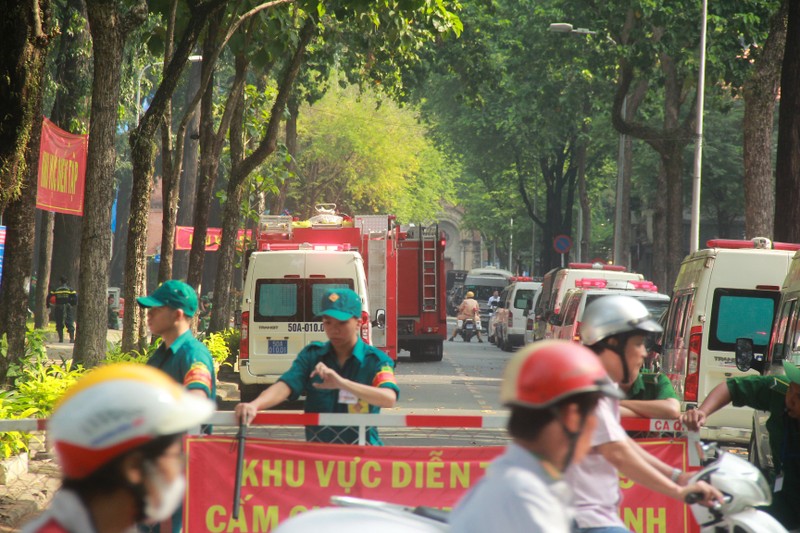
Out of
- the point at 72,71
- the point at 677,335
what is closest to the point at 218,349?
the point at 677,335

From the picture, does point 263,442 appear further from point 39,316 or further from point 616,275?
point 39,316

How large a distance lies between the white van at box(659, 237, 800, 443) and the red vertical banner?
28.1 ft

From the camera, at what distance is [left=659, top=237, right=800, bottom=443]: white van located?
531 inches

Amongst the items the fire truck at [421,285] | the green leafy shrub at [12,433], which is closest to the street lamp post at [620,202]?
the fire truck at [421,285]

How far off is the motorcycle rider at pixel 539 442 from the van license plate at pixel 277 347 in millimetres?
15581

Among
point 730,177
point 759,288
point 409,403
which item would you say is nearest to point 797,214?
point 759,288

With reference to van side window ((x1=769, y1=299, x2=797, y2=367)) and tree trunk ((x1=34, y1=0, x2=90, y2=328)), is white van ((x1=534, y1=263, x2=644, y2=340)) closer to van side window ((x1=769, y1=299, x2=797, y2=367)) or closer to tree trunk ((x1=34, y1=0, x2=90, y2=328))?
tree trunk ((x1=34, y1=0, x2=90, y2=328))

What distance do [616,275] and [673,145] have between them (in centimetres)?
663

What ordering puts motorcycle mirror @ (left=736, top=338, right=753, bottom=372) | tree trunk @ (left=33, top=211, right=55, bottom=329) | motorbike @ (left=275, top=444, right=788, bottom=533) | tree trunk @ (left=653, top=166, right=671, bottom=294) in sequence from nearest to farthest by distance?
motorbike @ (left=275, top=444, right=788, bottom=533)
motorcycle mirror @ (left=736, top=338, right=753, bottom=372)
tree trunk @ (left=33, top=211, right=55, bottom=329)
tree trunk @ (left=653, top=166, right=671, bottom=294)

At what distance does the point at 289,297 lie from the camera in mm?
18844

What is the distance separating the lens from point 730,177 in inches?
1742

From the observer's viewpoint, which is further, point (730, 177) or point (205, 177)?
point (730, 177)

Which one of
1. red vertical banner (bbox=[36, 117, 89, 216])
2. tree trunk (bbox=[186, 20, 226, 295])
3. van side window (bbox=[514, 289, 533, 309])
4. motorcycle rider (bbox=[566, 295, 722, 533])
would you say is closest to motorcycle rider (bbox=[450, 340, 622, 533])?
motorcycle rider (bbox=[566, 295, 722, 533])

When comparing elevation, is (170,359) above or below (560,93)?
below
